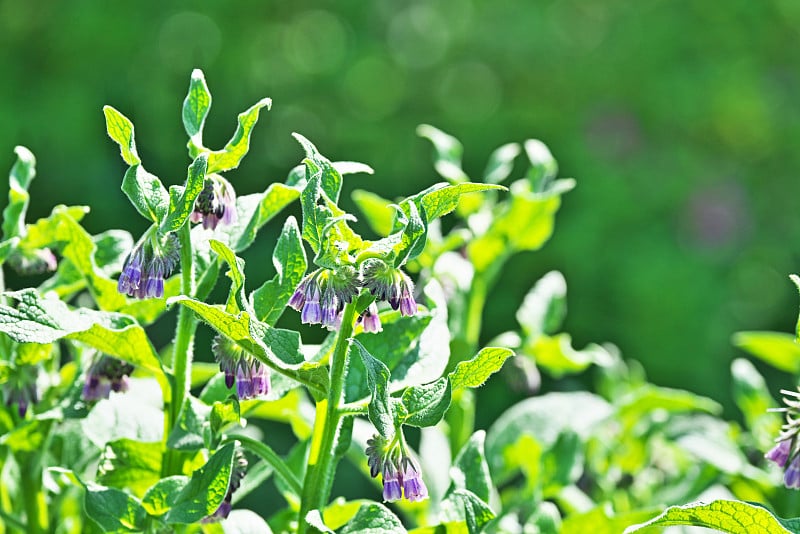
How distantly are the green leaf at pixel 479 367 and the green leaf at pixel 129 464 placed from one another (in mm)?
314

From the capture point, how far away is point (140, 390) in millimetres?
1175

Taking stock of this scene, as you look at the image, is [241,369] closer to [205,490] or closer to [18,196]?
[205,490]

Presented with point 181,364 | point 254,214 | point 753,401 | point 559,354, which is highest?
point 254,214

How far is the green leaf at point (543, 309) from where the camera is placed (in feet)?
4.76

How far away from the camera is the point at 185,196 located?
823 millimetres

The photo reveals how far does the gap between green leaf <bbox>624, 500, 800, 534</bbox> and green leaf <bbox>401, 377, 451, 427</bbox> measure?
16 centimetres

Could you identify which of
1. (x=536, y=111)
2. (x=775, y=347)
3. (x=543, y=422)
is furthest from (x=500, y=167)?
(x=536, y=111)

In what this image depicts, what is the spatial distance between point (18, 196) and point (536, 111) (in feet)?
12.0

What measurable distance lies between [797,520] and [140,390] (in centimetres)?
65

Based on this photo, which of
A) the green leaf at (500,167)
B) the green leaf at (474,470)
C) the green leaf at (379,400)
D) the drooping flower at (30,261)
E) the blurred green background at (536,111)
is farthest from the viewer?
the blurred green background at (536,111)

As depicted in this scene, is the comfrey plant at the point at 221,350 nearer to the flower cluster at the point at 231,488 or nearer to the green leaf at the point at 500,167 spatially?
the flower cluster at the point at 231,488

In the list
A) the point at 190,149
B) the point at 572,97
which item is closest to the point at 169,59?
the point at 572,97

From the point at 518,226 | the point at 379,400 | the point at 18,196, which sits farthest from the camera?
the point at 518,226

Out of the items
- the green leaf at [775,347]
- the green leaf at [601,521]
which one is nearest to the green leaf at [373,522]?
the green leaf at [601,521]
